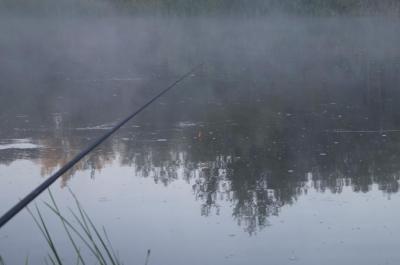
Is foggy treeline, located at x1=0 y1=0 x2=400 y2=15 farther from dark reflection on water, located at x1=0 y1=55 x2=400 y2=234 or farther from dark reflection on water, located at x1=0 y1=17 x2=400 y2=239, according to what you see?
dark reflection on water, located at x1=0 y1=55 x2=400 y2=234

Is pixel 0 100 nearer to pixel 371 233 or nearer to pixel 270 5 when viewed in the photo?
pixel 371 233

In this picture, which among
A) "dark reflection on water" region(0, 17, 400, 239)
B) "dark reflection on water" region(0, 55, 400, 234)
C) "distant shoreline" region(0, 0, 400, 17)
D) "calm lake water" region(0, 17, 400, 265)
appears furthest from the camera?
"distant shoreline" region(0, 0, 400, 17)

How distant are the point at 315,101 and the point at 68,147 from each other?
4504 millimetres

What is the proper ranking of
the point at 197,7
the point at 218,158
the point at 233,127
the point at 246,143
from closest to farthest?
the point at 218,158 → the point at 246,143 → the point at 233,127 → the point at 197,7

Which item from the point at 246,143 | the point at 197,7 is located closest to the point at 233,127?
the point at 246,143

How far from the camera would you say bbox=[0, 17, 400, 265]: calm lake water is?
17.5ft

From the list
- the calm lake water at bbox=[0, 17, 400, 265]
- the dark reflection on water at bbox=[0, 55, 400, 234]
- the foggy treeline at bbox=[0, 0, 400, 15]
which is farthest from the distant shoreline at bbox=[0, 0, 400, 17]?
the dark reflection on water at bbox=[0, 55, 400, 234]

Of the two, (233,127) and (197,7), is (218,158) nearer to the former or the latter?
(233,127)

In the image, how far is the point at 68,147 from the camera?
835cm

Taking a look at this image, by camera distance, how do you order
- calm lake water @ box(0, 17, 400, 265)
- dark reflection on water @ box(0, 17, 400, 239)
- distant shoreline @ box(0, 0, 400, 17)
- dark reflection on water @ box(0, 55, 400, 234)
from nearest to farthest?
calm lake water @ box(0, 17, 400, 265) < dark reflection on water @ box(0, 55, 400, 234) < dark reflection on water @ box(0, 17, 400, 239) < distant shoreline @ box(0, 0, 400, 17)

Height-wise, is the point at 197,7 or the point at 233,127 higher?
the point at 197,7

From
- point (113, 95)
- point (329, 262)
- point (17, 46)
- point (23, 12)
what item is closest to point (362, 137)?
point (329, 262)

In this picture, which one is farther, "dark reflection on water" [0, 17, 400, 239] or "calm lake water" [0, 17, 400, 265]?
"dark reflection on water" [0, 17, 400, 239]

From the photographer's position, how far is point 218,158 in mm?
7738
